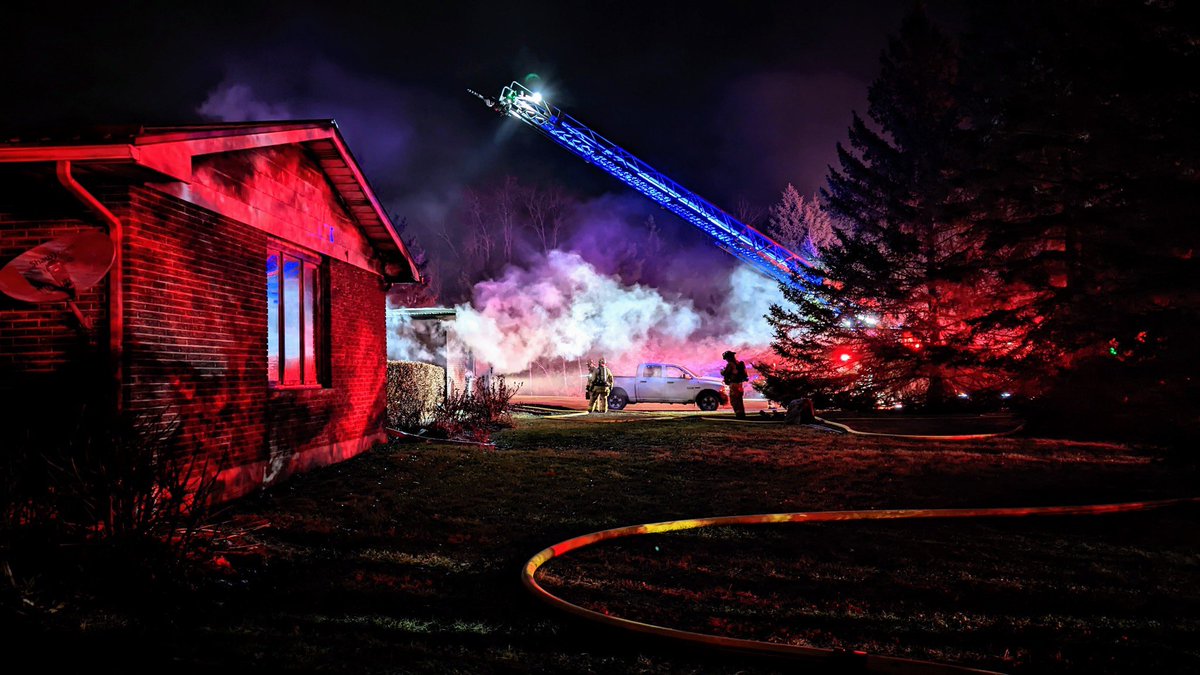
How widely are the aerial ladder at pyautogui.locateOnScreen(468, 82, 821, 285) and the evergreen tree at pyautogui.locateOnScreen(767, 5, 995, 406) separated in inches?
131

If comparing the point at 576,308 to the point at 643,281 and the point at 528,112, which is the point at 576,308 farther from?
the point at 528,112

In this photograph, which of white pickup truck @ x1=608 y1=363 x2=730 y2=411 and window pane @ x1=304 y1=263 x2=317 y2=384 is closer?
window pane @ x1=304 y1=263 x2=317 y2=384

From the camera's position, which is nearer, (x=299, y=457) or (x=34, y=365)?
(x=34, y=365)

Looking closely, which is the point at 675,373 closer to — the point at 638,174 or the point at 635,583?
the point at 638,174

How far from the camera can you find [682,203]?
79.0 feet

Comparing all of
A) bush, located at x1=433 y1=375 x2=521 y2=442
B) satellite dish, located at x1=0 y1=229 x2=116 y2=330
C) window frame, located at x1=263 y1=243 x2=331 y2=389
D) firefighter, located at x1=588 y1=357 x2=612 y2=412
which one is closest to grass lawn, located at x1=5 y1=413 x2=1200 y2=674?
window frame, located at x1=263 y1=243 x2=331 y2=389

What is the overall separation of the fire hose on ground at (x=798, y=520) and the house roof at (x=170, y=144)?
427 cm

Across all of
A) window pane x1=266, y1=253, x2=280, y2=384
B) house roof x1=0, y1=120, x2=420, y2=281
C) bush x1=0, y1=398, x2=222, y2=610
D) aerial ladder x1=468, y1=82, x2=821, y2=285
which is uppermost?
aerial ladder x1=468, y1=82, x2=821, y2=285

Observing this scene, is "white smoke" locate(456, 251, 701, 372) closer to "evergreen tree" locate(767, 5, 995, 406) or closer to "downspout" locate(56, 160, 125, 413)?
"evergreen tree" locate(767, 5, 995, 406)

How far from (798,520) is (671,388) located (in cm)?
1607

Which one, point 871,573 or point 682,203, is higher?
point 682,203

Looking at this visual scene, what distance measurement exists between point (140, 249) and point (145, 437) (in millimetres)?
1568

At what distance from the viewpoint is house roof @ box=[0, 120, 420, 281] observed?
5.05m

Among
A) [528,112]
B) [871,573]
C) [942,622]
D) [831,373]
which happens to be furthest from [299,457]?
[528,112]
